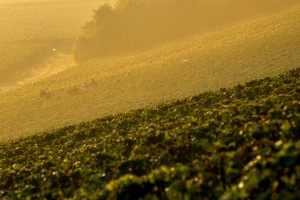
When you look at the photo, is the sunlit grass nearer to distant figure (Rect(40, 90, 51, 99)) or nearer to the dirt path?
the dirt path

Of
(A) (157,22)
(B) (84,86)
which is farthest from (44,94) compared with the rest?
(A) (157,22)

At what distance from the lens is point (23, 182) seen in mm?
14453

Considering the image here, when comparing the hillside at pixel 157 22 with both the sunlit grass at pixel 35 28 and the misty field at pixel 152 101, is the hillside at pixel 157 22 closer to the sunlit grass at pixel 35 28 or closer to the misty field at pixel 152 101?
the misty field at pixel 152 101

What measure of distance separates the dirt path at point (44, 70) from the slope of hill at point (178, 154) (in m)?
48.2

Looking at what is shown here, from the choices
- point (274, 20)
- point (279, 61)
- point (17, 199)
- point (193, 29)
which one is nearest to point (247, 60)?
point (279, 61)

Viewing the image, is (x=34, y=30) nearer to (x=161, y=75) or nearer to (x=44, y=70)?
(x=44, y=70)

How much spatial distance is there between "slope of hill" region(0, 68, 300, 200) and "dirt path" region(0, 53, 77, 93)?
1897 inches

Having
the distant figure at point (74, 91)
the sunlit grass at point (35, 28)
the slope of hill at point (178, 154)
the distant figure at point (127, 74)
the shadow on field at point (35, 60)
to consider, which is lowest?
the distant figure at point (74, 91)

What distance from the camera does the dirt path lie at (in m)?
69.9

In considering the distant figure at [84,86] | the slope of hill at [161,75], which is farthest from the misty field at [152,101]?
the slope of hill at [161,75]

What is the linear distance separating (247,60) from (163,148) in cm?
3335

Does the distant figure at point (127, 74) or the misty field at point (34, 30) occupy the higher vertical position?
the misty field at point (34, 30)

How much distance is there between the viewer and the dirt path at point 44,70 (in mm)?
69938

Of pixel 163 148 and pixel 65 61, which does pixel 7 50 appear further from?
pixel 163 148
